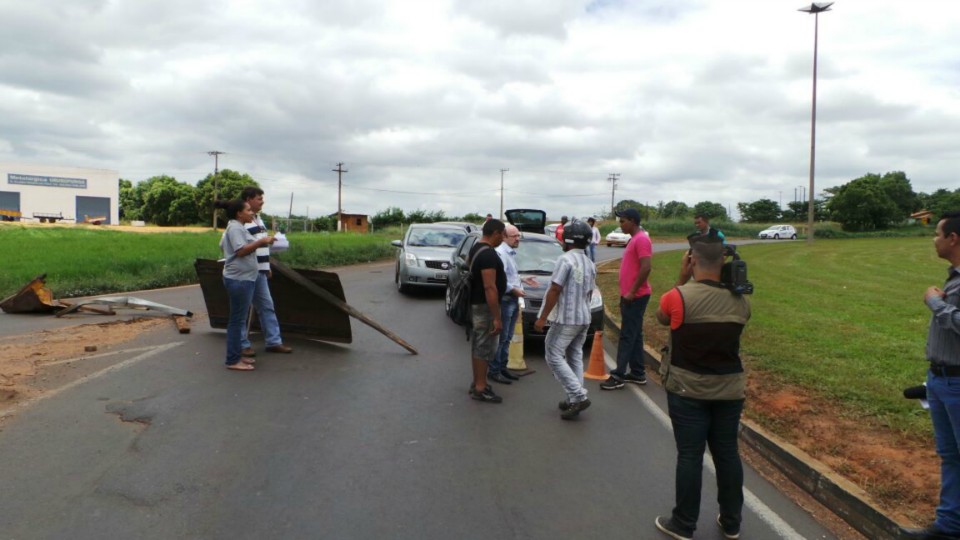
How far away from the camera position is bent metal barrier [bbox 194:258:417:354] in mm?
7953

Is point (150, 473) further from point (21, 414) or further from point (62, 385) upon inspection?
point (62, 385)

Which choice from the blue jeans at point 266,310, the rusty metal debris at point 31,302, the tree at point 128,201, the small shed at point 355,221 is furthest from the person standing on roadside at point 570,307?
the tree at point 128,201

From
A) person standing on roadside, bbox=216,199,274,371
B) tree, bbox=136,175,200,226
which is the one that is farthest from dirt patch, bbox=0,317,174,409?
tree, bbox=136,175,200,226

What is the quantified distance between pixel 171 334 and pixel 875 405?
8166mm

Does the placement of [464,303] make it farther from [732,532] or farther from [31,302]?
[31,302]

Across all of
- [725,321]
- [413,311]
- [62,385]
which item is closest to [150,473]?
[62,385]

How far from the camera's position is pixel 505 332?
7.43 meters

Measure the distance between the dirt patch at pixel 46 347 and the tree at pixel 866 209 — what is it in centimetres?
6992

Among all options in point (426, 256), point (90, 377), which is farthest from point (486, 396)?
point (426, 256)

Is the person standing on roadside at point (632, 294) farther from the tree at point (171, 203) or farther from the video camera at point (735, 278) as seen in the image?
the tree at point (171, 203)

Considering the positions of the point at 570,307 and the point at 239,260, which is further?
the point at 239,260

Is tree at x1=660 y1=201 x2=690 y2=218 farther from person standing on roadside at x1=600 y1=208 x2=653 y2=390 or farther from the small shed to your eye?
person standing on roadside at x1=600 y1=208 x2=653 y2=390

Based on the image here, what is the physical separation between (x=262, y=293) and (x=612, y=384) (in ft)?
13.2

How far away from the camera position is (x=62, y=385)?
6.23 metres
